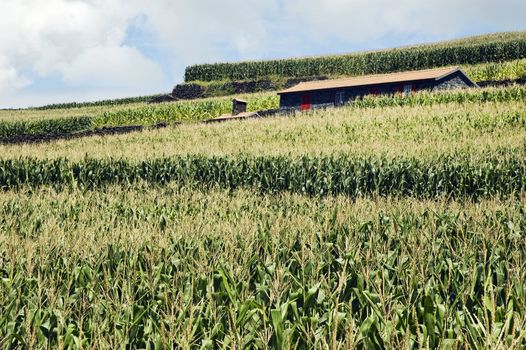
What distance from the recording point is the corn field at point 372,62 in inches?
2339

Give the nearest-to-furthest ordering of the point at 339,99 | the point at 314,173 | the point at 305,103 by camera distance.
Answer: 1. the point at 314,173
2. the point at 339,99
3. the point at 305,103

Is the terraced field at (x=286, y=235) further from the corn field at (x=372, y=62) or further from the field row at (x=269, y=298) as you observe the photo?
the corn field at (x=372, y=62)

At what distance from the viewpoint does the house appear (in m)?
42.0

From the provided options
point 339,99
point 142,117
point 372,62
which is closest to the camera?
point 339,99

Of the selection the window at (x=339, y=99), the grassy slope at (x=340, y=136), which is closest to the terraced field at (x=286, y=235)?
the grassy slope at (x=340, y=136)

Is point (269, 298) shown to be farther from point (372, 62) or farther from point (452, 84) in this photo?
point (372, 62)

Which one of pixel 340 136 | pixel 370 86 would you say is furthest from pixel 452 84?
pixel 340 136

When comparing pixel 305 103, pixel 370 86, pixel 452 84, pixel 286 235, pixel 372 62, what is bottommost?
pixel 286 235

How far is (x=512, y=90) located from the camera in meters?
33.7

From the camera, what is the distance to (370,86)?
44.6 meters

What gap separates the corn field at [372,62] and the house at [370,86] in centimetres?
1635

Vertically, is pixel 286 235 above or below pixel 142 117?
below

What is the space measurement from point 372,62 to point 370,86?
21.4 m

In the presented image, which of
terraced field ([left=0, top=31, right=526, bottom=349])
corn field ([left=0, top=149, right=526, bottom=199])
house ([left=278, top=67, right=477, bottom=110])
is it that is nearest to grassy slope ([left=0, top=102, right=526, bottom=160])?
terraced field ([left=0, top=31, right=526, bottom=349])
